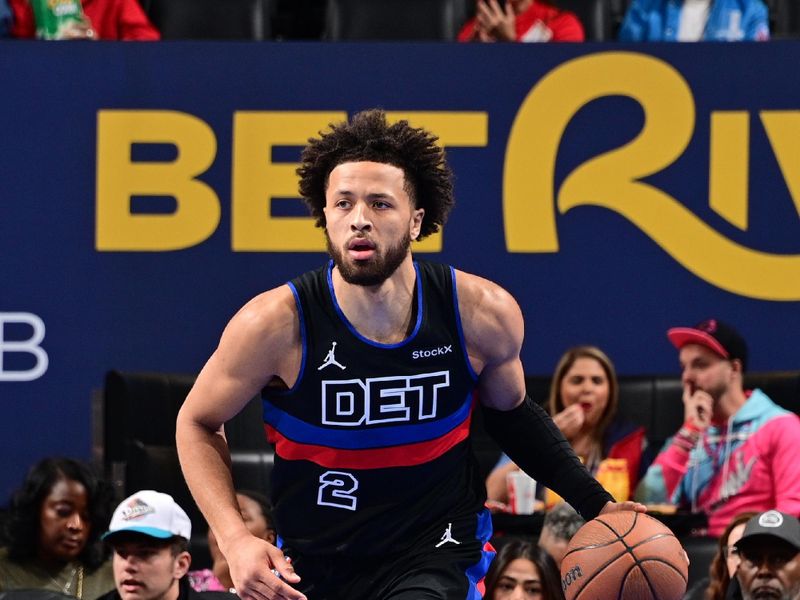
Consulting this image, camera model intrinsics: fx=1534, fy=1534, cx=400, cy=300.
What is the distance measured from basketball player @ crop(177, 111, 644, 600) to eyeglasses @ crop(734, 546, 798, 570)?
5.37ft

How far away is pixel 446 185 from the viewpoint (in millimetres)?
4051

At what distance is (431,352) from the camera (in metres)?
3.83

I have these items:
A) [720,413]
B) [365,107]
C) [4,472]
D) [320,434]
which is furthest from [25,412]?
[320,434]

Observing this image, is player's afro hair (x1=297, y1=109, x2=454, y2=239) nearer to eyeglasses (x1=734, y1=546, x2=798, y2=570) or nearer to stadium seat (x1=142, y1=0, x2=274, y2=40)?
eyeglasses (x1=734, y1=546, x2=798, y2=570)

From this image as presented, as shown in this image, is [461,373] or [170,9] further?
[170,9]

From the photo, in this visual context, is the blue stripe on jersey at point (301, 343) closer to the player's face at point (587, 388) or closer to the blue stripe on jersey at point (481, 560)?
the blue stripe on jersey at point (481, 560)

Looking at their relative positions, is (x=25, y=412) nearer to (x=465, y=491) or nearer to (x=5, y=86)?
(x=5, y=86)

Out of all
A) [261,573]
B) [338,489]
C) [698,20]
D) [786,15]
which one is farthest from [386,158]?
[786,15]

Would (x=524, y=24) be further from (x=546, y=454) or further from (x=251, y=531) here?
(x=546, y=454)

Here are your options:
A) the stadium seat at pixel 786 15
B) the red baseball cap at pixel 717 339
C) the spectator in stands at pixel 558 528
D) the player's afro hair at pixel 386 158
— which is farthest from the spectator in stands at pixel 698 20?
the player's afro hair at pixel 386 158

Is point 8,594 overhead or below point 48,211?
below

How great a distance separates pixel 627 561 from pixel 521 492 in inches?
99.8

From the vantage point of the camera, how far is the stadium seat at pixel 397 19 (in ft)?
26.8

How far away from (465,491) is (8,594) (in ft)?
5.64
